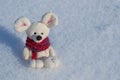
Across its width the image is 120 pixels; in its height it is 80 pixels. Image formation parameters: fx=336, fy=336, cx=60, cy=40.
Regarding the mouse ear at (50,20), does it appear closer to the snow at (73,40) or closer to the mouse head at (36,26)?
the mouse head at (36,26)

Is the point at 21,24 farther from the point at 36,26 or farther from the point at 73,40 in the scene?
the point at 73,40

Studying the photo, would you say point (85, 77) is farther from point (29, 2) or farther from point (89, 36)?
point (29, 2)

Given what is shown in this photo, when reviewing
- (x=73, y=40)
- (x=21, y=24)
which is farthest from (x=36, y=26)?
(x=73, y=40)

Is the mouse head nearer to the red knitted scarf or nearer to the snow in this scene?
the red knitted scarf

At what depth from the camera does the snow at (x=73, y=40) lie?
4.62ft

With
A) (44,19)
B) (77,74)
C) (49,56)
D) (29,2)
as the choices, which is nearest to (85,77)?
(77,74)

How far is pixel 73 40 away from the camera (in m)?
1.59

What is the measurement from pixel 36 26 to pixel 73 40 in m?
0.27

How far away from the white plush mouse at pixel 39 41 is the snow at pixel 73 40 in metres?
0.04

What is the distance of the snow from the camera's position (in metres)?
1.41

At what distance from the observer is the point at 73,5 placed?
184 centimetres

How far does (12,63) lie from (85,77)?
33 cm

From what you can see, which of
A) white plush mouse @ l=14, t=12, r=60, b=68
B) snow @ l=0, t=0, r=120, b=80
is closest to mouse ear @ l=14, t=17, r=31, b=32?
white plush mouse @ l=14, t=12, r=60, b=68

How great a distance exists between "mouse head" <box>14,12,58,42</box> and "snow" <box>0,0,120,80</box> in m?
0.14
